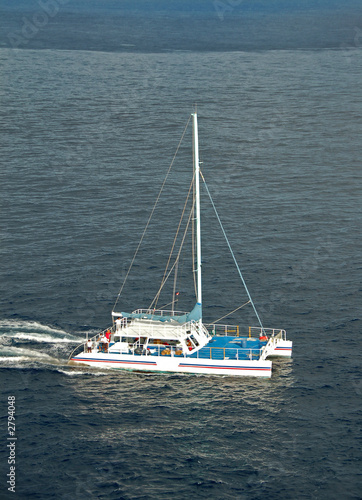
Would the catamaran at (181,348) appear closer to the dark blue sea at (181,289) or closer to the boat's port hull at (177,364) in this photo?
the boat's port hull at (177,364)

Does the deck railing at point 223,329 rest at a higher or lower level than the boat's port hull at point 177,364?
higher

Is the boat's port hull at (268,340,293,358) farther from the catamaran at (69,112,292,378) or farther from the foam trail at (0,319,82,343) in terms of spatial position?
the foam trail at (0,319,82,343)

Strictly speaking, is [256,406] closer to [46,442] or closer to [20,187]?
[46,442]

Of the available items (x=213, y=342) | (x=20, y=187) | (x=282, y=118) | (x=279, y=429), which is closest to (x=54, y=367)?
(x=213, y=342)

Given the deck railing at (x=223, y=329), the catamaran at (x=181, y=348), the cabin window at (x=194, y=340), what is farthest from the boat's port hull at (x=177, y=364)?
the deck railing at (x=223, y=329)

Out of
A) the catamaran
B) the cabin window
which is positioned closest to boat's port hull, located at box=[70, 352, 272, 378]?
the catamaran

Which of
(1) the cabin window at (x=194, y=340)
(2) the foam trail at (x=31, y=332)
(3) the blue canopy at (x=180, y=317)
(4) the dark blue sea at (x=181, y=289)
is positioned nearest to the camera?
(4) the dark blue sea at (x=181, y=289)

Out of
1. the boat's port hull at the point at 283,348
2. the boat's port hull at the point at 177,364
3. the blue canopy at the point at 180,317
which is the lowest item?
the boat's port hull at the point at 177,364
